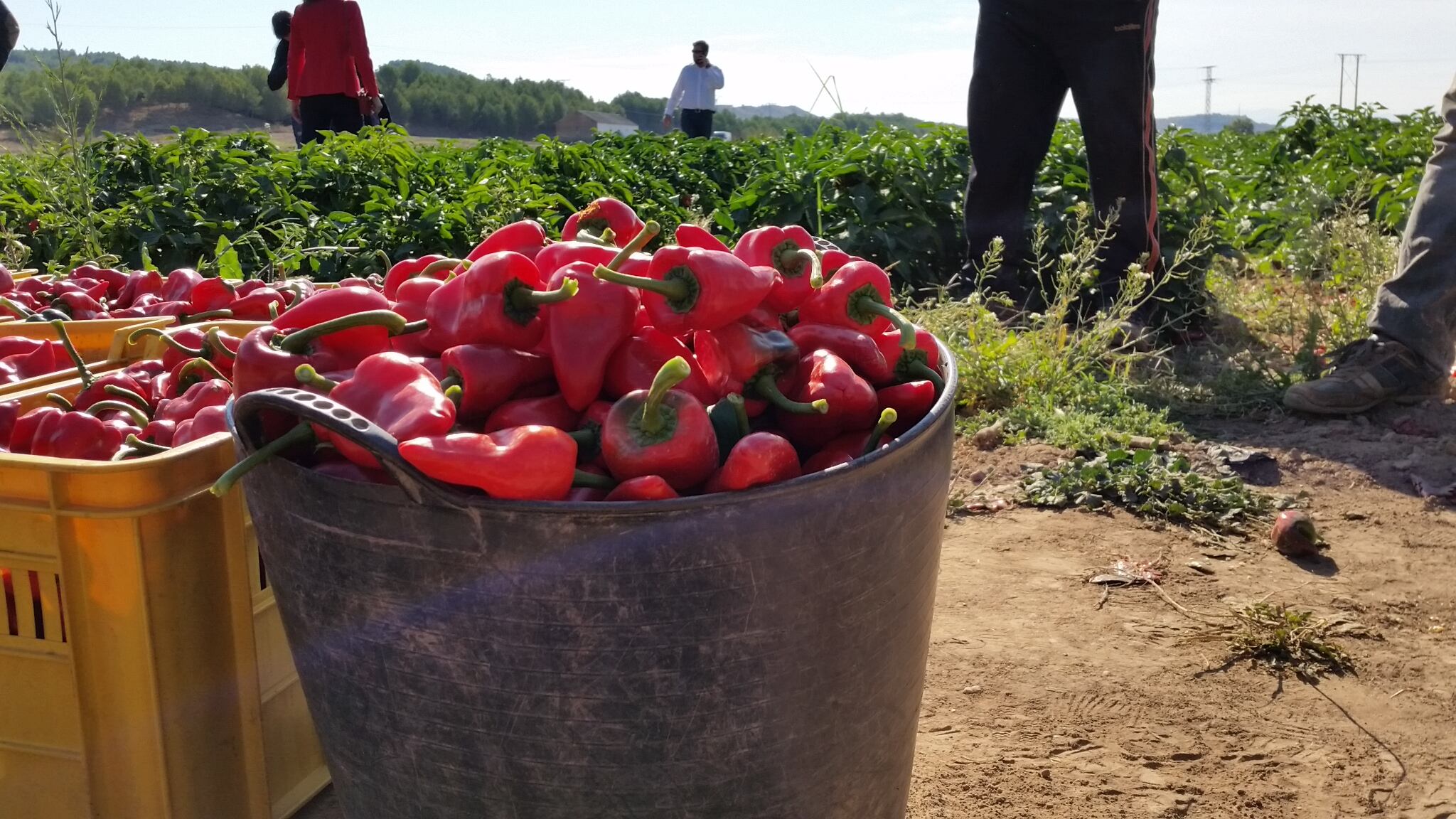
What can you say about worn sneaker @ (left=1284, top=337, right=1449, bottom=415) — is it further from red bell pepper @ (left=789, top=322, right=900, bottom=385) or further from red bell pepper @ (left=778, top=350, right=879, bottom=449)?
red bell pepper @ (left=778, top=350, right=879, bottom=449)

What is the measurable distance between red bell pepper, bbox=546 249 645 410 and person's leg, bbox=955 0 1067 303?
353cm

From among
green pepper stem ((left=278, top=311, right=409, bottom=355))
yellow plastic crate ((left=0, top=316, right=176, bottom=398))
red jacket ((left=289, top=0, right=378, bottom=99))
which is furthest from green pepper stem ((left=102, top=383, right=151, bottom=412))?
red jacket ((left=289, top=0, right=378, bottom=99))

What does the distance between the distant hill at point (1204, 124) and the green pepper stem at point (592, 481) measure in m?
6.50

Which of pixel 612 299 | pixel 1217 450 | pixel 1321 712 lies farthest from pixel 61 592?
pixel 1217 450

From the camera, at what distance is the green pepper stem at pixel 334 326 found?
1625mm

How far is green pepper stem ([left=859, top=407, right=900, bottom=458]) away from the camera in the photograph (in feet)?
4.94

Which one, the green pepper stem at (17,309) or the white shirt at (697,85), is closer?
the green pepper stem at (17,309)

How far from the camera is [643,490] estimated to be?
54.6 inches

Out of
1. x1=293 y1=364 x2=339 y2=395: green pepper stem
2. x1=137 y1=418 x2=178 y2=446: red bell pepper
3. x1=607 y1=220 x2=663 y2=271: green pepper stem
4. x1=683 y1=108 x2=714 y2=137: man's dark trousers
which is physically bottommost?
x1=137 y1=418 x2=178 y2=446: red bell pepper

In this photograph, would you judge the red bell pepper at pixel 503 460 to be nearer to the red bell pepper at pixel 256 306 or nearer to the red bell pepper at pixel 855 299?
the red bell pepper at pixel 855 299

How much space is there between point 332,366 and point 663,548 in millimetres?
708

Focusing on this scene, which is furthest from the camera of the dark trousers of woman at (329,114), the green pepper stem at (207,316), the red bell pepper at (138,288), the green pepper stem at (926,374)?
the dark trousers of woman at (329,114)

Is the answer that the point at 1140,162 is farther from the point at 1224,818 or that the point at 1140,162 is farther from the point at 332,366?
the point at 332,366

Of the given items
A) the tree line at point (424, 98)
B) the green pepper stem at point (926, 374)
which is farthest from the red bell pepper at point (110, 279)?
the tree line at point (424, 98)
